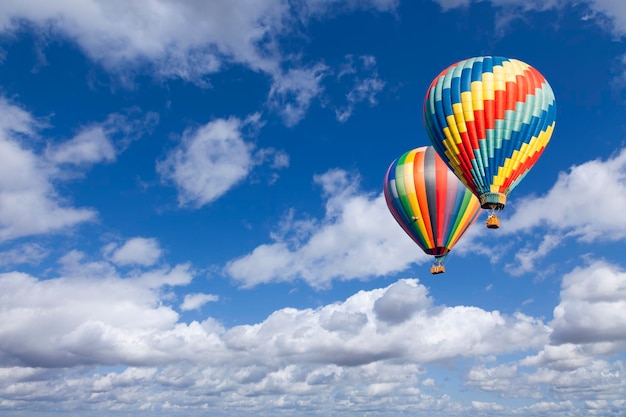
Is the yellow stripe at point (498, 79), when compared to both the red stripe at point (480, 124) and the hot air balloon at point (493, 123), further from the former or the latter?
the red stripe at point (480, 124)

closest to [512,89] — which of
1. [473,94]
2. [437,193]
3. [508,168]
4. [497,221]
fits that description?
[473,94]

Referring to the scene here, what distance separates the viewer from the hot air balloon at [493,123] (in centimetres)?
6278

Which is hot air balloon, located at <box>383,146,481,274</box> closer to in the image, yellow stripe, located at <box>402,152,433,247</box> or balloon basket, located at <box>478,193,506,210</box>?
yellow stripe, located at <box>402,152,433,247</box>

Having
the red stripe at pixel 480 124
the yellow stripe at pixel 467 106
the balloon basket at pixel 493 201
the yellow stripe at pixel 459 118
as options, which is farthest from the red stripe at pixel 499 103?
the balloon basket at pixel 493 201

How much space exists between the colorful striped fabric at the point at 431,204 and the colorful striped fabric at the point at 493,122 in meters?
15.1

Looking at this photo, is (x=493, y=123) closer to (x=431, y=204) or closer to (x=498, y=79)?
(x=498, y=79)

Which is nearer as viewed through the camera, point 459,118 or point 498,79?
point 498,79

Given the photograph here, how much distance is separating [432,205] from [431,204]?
0.19 meters

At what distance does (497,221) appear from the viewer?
62.2 meters

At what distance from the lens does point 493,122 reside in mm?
63125

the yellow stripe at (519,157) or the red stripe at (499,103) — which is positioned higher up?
the red stripe at (499,103)

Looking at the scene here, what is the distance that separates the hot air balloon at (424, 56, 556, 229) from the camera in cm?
6278

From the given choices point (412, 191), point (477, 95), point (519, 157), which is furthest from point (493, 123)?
point (412, 191)

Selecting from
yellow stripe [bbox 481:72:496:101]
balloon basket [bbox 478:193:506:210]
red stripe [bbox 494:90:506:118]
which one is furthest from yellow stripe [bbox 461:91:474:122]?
balloon basket [bbox 478:193:506:210]
